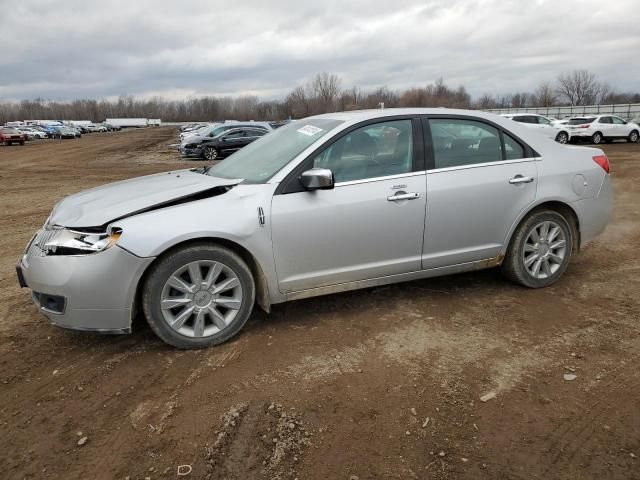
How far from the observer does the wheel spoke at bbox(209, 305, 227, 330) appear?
3.64 metres

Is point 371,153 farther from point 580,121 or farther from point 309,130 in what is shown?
point 580,121

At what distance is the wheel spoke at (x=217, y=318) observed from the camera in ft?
11.9

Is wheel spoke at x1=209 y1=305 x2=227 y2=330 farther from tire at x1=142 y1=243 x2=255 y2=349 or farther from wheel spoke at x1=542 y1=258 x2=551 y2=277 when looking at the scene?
wheel spoke at x1=542 y1=258 x2=551 y2=277

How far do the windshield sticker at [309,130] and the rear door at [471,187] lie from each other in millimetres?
914

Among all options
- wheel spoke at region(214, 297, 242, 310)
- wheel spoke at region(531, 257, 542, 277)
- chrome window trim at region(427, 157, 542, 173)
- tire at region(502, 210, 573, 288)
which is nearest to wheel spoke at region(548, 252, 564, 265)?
tire at region(502, 210, 573, 288)

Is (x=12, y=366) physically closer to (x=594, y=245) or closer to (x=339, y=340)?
(x=339, y=340)

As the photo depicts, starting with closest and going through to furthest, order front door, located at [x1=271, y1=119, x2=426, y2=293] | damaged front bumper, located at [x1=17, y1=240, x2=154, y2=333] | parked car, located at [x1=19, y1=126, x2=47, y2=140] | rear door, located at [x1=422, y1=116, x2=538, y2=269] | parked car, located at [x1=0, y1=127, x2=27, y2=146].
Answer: damaged front bumper, located at [x1=17, y1=240, x2=154, y2=333], front door, located at [x1=271, y1=119, x2=426, y2=293], rear door, located at [x1=422, y1=116, x2=538, y2=269], parked car, located at [x1=0, y1=127, x2=27, y2=146], parked car, located at [x1=19, y1=126, x2=47, y2=140]

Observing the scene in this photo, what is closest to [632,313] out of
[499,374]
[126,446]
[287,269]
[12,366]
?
[499,374]

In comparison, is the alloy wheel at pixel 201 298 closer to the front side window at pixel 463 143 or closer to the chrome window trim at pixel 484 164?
the chrome window trim at pixel 484 164

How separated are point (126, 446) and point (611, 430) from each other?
2520mm

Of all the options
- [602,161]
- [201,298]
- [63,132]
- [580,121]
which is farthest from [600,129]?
[63,132]

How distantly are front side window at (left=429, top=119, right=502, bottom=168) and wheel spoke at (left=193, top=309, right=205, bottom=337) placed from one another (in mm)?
2188

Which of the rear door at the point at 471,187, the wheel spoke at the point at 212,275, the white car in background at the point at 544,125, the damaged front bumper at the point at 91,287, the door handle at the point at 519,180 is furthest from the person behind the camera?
the white car in background at the point at 544,125

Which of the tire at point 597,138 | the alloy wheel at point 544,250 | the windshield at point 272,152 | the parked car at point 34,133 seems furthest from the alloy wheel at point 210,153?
the parked car at point 34,133
